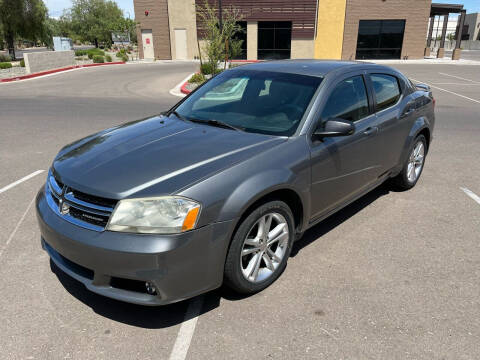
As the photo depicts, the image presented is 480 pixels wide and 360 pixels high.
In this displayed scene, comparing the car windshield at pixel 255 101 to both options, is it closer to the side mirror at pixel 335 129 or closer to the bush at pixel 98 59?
the side mirror at pixel 335 129

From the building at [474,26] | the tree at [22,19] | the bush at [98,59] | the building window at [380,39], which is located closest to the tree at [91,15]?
the tree at [22,19]

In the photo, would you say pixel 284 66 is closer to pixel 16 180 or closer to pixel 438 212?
pixel 438 212

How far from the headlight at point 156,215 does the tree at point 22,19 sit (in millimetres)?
41872

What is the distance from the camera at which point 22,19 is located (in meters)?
36.5

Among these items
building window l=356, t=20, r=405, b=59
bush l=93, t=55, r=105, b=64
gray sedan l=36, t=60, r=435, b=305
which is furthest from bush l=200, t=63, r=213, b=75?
building window l=356, t=20, r=405, b=59

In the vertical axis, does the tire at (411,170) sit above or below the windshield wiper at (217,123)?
below

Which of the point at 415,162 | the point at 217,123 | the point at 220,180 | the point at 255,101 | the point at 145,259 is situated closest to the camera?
the point at 145,259

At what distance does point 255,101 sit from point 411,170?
2.80 meters

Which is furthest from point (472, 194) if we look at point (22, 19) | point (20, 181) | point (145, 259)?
point (22, 19)

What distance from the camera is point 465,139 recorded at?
838cm

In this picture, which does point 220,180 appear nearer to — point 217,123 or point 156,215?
point 156,215

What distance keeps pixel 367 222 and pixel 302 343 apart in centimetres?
221

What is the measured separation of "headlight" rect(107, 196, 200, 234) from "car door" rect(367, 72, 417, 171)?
2.63 meters

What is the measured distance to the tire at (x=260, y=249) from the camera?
9.35 feet
